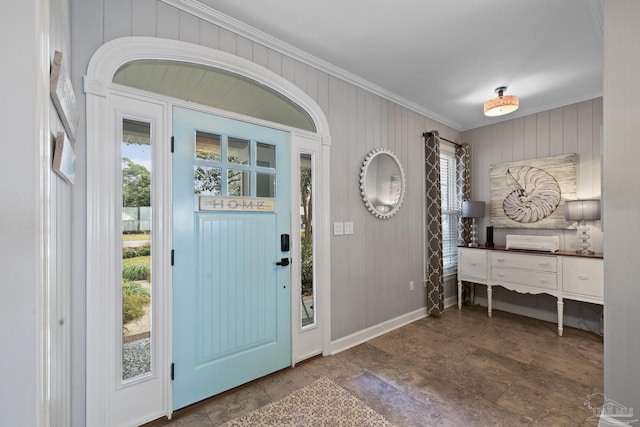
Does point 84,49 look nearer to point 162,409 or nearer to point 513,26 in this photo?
point 162,409

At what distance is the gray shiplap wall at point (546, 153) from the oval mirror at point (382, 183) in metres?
1.74

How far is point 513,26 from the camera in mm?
2090

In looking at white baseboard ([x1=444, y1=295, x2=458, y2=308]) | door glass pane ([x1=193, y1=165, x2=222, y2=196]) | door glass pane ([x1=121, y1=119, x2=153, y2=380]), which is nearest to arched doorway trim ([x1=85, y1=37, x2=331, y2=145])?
door glass pane ([x1=121, y1=119, x2=153, y2=380])

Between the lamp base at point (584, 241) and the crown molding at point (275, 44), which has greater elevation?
the crown molding at point (275, 44)

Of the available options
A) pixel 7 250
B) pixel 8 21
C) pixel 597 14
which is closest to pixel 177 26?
pixel 8 21

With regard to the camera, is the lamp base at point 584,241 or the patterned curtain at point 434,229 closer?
the lamp base at point 584,241

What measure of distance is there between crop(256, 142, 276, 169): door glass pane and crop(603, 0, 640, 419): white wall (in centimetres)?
204

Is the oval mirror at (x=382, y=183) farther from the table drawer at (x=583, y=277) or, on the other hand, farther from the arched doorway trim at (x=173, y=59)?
the table drawer at (x=583, y=277)

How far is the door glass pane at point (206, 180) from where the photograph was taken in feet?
6.36

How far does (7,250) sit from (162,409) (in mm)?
1653

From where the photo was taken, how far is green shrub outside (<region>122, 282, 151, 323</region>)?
67.1 inches

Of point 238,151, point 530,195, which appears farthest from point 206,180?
point 530,195

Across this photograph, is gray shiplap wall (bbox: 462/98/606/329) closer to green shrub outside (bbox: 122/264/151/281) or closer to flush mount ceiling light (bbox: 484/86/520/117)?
flush mount ceiling light (bbox: 484/86/520/117)

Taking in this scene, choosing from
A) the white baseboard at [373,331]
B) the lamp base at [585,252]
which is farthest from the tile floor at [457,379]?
the lamp base at [585,252]
